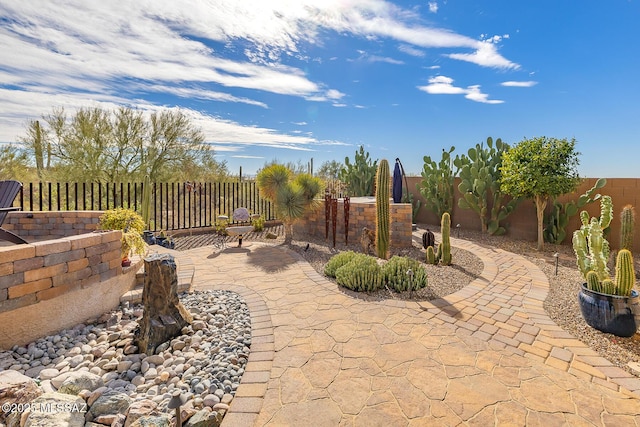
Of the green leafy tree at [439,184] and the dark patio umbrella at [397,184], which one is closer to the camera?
the dark patio umbrella at [397,184]

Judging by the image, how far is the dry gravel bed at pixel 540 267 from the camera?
283 centimetres

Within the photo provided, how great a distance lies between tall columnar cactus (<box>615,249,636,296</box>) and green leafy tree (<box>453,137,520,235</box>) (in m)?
5.18

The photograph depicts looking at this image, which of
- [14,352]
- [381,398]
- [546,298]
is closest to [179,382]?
[381,398]

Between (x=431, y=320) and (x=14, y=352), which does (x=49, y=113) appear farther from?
(x=431, y=320)

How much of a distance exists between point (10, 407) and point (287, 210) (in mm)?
5578

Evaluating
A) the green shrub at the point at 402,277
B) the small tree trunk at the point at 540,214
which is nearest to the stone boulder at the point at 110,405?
the green shrub at the point at 402,277

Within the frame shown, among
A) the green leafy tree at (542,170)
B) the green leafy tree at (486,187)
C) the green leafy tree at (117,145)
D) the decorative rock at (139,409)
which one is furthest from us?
the green leafy tree at (117,145)

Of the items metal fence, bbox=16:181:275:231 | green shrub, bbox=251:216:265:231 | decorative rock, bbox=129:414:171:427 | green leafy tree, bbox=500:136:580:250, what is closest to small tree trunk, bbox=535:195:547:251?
green leafy tree, bbox=500:136:580:250

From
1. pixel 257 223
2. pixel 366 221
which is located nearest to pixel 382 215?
pixel 366 221

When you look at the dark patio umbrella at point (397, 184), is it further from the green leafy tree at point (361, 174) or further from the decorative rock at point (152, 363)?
the decorative rock at point (152, 363)

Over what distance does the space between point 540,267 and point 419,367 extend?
4.72m

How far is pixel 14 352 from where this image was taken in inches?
101

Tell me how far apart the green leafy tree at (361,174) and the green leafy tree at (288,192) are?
4.40 metres

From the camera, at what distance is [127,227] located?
4215 mm
